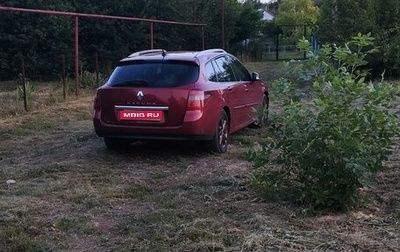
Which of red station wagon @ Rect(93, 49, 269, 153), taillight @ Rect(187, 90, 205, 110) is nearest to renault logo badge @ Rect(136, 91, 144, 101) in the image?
red station wagon @ Rect(93, 49, 269, 153)

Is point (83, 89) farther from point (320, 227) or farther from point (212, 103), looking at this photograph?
point (320, 227)

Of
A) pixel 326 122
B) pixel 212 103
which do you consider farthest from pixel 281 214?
pixel 212 103

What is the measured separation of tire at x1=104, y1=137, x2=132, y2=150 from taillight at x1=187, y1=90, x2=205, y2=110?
126 centimetres

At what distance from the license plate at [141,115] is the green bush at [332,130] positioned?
2.21 meters

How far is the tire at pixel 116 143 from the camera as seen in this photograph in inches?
329

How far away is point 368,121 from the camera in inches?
200

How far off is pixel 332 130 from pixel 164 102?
289 centimetres

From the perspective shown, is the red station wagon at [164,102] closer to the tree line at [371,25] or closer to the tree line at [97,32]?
the tree line at [371,25]

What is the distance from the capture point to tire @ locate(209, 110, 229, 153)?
8.06 meters

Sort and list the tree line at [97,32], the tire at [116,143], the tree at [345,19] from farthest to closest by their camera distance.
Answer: the tree line at [97,32], the tree at [345,19], the tire at [116,143]

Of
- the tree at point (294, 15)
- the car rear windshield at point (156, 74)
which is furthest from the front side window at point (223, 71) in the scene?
the tree at point (294, 15)

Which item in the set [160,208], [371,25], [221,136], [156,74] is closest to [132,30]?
[371,25]

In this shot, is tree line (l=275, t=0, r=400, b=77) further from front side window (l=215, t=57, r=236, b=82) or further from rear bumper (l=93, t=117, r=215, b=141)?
rear bumper (l=93, t=117, r=215, b=141)

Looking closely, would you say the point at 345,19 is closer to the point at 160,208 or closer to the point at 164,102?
the point at 164,102
